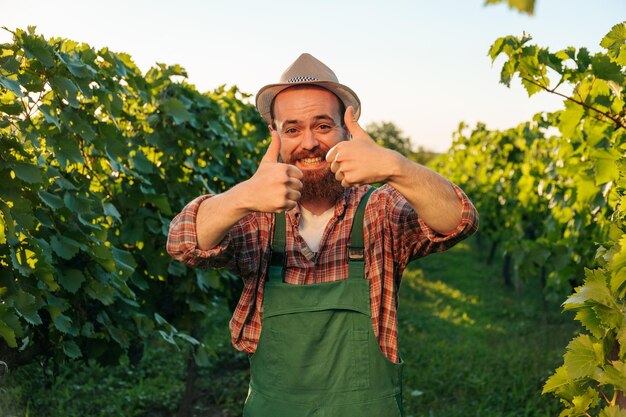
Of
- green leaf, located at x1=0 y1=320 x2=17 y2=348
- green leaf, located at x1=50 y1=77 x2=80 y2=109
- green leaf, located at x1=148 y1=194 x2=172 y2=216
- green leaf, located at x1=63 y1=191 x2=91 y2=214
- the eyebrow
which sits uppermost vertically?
green leaf, located at x1=148 y1=194 x2=172 y2=216

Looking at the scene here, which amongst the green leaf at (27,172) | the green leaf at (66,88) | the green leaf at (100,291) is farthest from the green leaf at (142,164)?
the green leaf at (27,172)

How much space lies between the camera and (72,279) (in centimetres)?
317

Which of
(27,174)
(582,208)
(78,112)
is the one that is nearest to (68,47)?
(78,112)

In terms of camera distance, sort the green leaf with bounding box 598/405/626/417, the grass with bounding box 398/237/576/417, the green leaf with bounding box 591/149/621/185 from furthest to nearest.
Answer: the grass with bounding box 398/237/576/417
the green leaf with bounding box 591/149/621/185
the green leaf with bounding box 598/405/626/417

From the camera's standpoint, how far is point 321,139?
2.30 m

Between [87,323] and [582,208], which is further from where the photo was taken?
[582,208]

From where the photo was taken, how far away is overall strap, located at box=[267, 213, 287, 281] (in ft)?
7.47

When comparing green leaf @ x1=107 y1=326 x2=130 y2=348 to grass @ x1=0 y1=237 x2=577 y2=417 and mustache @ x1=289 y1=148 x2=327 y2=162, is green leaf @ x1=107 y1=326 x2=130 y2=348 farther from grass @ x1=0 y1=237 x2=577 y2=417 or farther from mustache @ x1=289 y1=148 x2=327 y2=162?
mustache @ x1=289 y1=148 x2=327 y2=162

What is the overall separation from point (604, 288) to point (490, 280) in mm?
11546

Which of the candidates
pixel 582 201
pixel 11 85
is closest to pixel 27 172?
pixel 11 85

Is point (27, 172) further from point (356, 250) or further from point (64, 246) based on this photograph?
point (356, 250)

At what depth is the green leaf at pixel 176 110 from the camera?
452cm

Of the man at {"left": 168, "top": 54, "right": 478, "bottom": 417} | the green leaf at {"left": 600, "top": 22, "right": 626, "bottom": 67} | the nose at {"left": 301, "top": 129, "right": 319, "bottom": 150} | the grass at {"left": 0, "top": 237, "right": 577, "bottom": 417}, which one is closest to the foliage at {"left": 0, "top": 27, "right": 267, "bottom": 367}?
the grass at {"left": 0, "top": 237, "right": 577, "bottom": 417}

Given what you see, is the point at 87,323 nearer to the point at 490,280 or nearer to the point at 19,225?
the point at 19,225
